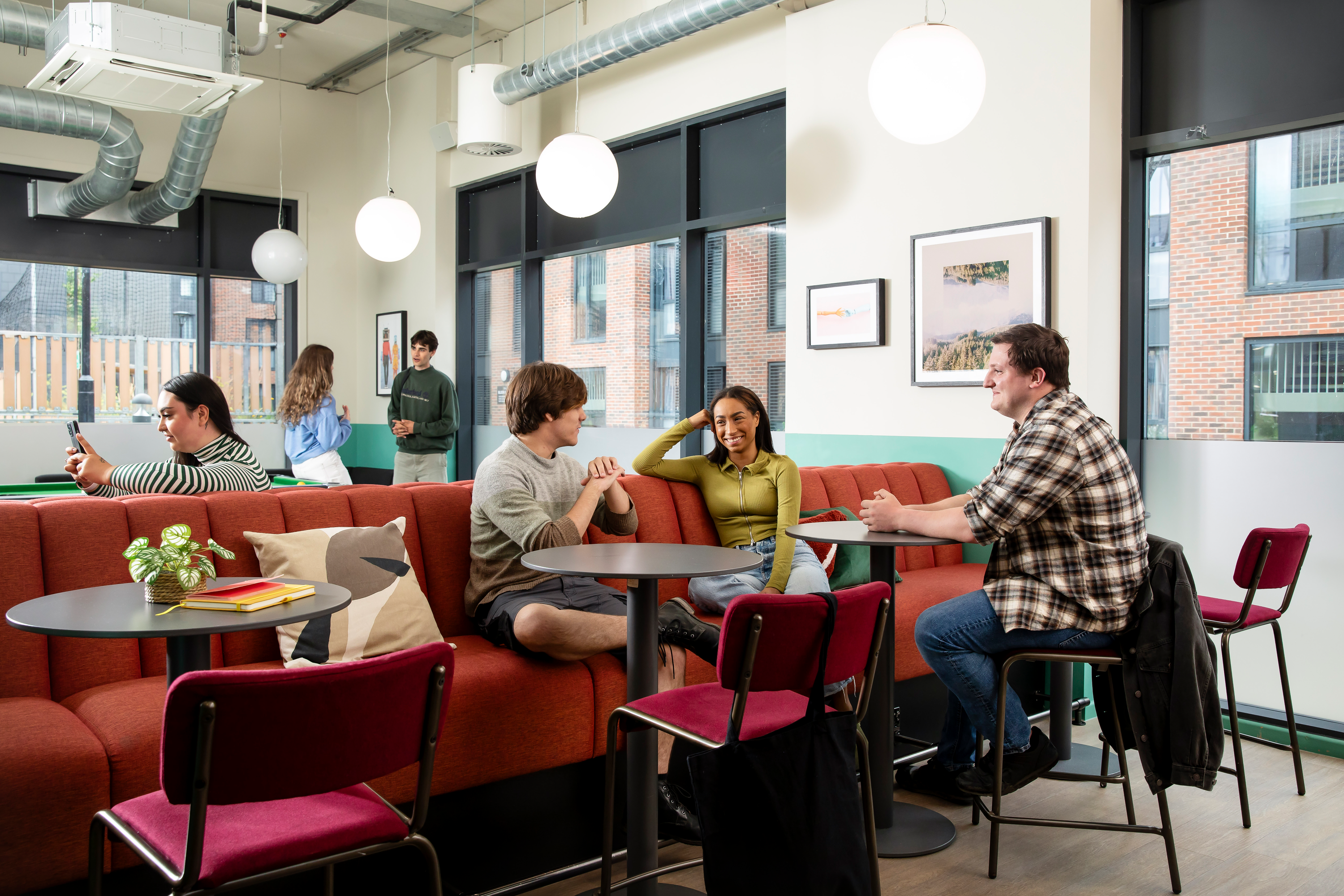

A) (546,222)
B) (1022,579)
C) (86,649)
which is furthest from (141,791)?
(546,222)

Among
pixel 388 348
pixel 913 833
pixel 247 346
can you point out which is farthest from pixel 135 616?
pixel 247 346

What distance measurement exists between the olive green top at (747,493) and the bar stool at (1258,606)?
1242 millimetres

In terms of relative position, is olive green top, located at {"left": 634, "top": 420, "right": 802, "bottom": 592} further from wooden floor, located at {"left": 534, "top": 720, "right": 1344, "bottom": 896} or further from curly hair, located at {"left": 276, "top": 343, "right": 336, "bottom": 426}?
curly hair, located at {"left": 276, "top": 343, "right": 336, "bottom": 426}

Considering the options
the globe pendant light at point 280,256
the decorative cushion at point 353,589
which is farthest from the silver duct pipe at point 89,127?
the decorative cushion at point 353,589

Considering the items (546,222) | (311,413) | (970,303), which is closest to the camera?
(970,303)

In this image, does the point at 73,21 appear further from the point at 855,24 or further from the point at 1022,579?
the point at 1022,579

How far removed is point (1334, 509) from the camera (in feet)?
11.3

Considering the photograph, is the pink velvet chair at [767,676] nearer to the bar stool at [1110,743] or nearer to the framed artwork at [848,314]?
the bar stool at [1110,743]

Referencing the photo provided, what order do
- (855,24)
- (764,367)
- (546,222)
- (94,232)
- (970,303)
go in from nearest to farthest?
(970,303) → (855,24) → (764,367) → (546,222) → (94,232)

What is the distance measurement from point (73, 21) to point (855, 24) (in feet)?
11.0

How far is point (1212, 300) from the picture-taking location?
12.5 ft

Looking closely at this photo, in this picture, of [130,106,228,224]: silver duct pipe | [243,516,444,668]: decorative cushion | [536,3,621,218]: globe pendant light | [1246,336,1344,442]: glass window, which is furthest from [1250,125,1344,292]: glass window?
[130,106,228,224]: silver duct pipe

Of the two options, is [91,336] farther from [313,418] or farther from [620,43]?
[620,43]

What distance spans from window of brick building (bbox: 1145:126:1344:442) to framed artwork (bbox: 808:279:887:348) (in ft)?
3.55
